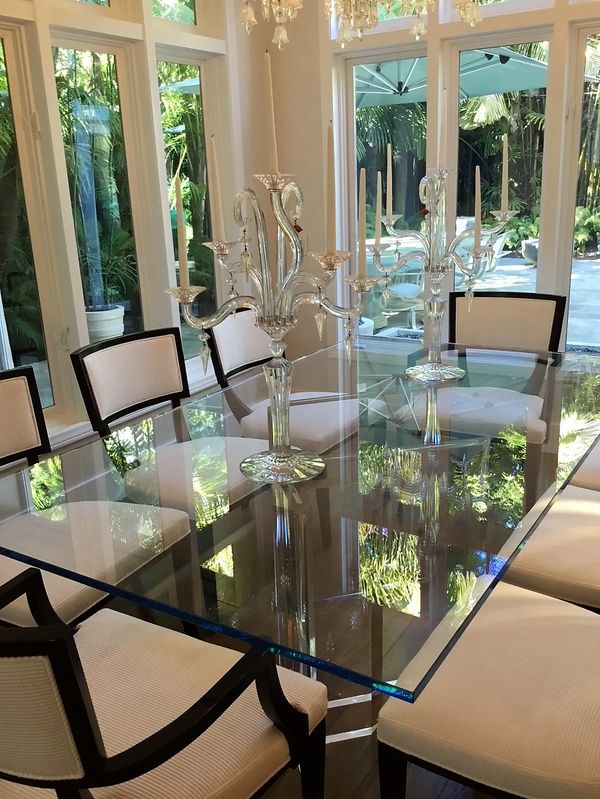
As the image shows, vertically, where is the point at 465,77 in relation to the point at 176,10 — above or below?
below

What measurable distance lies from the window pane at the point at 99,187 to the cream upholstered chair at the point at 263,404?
112cm

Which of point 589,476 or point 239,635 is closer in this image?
point 239,635

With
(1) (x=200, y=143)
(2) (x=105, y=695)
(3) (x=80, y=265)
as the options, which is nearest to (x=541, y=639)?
(2) (x=105, y=695)

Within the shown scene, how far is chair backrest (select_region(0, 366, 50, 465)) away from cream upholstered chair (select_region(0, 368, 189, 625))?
0.41 meters

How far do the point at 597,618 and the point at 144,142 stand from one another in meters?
3.28

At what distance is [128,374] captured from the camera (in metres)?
2.58

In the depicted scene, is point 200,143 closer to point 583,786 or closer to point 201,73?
point 201,73

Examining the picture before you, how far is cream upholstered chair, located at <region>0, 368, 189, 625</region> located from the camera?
1.51 metres

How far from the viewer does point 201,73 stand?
13.9 ft

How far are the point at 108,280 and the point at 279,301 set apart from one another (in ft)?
7.86

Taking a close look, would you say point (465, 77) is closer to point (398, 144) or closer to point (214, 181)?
point (398, 144)

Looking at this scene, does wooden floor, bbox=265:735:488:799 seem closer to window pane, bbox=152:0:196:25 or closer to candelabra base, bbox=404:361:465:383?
candelabra base, bbox=404:361:465:383

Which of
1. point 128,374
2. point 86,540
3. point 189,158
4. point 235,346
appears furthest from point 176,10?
point 86,540

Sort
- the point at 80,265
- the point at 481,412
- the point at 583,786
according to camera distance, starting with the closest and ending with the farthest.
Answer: the point at 583,786
the point at 481,412
the point at 80,265
